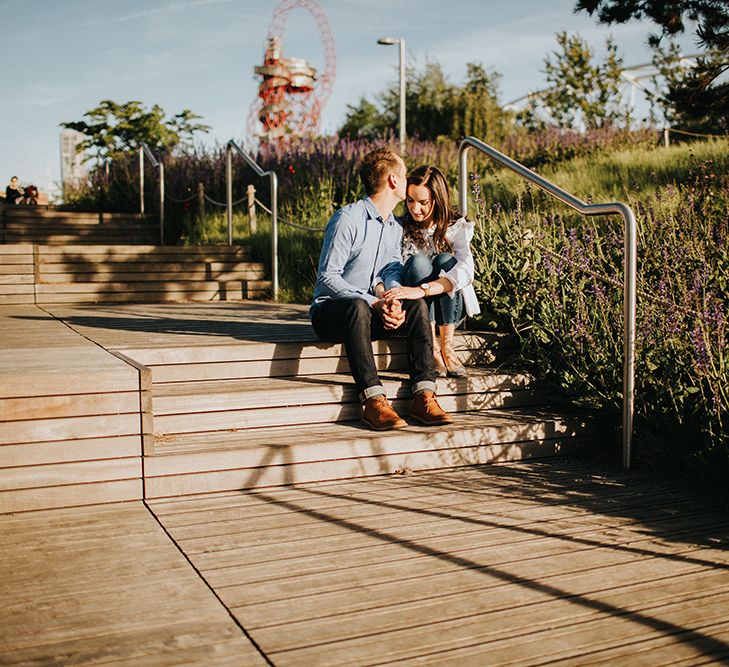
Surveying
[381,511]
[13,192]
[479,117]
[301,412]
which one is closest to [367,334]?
[301,412]

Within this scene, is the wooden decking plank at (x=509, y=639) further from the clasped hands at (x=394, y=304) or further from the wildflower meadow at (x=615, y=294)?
the clasped hands at (x=394, y=304)

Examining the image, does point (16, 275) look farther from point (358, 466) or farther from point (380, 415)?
point (358, 466)

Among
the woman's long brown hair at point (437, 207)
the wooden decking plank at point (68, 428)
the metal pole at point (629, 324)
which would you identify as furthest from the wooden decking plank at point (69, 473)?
the metal pole at point (629, 324)

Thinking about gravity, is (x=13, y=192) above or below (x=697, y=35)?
below

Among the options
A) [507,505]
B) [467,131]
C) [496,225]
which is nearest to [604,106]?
[467,131]

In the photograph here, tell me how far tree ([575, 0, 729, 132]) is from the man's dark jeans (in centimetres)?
534

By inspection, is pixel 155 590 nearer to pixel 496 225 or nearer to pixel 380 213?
pixel 380 213

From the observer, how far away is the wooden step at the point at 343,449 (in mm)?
3531

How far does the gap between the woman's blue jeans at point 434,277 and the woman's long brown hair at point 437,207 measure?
10 cm

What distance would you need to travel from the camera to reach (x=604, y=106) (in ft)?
56.9

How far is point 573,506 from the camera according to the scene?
11.3ft

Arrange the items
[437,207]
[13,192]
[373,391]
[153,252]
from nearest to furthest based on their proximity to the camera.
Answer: [373,391], [437,207], [153,252], [13,192]

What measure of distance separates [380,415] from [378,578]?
1.41 meters

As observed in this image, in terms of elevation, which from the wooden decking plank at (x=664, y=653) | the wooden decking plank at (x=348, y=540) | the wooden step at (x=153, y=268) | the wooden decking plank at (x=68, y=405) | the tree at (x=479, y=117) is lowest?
the wooden decking plank at (x=664, y=653)
